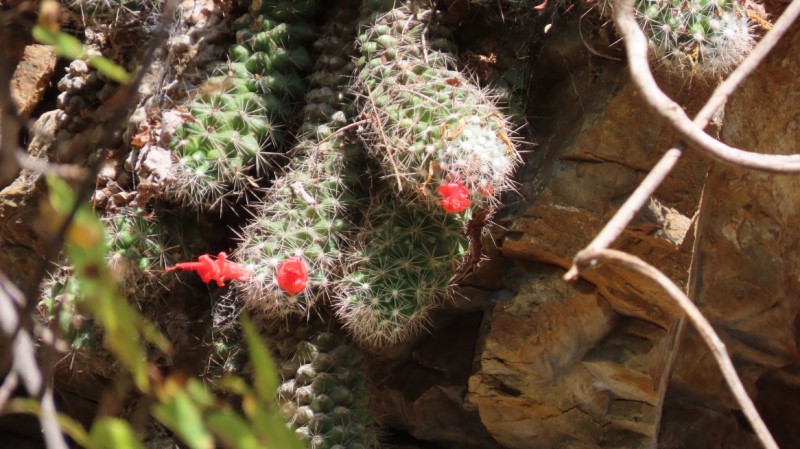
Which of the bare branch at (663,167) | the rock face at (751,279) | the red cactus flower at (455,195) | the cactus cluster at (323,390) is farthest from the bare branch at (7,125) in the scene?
the rock face at (751,279)

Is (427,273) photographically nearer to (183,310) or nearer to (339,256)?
(339,256)

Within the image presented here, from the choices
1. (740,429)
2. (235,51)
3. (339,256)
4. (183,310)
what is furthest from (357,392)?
(740,429)

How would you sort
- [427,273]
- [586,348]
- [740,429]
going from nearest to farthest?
[427,273]
[586,348]
[740,429]

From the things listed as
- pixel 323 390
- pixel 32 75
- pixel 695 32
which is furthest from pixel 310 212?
pixel 32 75

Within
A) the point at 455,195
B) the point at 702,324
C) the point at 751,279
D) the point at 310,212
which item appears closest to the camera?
the point at 702,324

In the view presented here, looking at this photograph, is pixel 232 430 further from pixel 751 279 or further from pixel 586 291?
pixel 751 279

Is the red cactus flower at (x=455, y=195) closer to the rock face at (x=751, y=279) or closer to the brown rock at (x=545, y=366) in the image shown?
the brown rock at (x=545, y=366)
